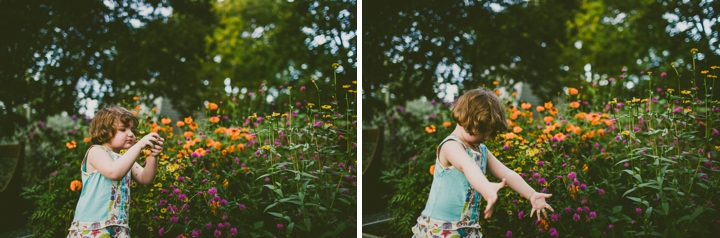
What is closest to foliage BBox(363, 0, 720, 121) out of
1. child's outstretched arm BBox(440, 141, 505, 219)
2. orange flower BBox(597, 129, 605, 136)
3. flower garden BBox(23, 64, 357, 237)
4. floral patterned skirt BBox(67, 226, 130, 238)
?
flower garden BBox(23, 64, 357, 237)

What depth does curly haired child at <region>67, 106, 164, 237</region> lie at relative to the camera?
1.75 metres

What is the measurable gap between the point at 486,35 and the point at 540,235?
2.11 metres

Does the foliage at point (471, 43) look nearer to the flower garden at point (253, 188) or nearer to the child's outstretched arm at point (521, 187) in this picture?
the flower garden at point (253, 188)

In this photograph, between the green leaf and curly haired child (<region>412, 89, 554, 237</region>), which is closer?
curly haired child (<region>412, 89, 554, 237</region>)

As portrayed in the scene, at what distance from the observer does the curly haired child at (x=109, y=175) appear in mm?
1750

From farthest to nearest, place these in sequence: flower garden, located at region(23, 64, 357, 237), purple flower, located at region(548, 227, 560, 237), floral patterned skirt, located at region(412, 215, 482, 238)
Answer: flower garden, located at region(23, 64, 357, 237) < purple flower, located at region(548, 227, 560, 237) < floral patterned skirt, located at region(412, 215, 482, 238)

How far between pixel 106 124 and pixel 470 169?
1382mm

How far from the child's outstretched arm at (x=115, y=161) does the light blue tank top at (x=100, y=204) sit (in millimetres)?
43

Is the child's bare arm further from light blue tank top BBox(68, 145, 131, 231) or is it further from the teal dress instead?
light blue tank top BBox(68, 145, 131, 231)

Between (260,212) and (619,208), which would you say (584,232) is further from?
(260,212)

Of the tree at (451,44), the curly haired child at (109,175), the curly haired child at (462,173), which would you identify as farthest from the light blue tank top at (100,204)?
the tree at (451,44)

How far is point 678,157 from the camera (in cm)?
234

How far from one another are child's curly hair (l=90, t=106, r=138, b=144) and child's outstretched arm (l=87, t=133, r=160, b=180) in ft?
0.27

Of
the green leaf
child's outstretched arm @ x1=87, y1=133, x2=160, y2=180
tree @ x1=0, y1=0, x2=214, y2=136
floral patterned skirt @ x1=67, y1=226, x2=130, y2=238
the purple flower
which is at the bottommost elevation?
the purple flower
